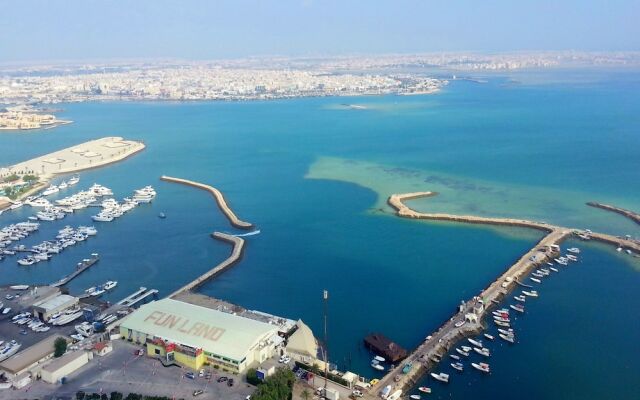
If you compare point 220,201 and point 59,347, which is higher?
point 59,347

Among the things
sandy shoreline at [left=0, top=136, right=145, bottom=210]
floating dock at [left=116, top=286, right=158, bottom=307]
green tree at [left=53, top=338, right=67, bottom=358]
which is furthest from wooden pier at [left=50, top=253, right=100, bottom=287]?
sandy shoreline at [left=0, top=136, right=145, bottom=210]

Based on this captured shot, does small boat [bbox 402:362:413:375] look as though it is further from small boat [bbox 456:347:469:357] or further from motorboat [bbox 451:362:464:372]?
small boat [bbox 456:347:469:357]

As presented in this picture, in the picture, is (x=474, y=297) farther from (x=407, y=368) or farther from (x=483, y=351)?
(x=407, y=368)

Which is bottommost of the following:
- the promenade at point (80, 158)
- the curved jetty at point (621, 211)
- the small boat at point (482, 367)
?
the promenade at point (80, 158)

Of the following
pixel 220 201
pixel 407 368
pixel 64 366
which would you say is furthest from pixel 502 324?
pixel 220 201

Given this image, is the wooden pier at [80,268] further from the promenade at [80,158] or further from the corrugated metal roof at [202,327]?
the promenade at [80,158]

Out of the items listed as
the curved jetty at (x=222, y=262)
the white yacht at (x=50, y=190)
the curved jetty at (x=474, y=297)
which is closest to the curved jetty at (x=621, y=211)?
the curved jetty at (x=474, y=297)
